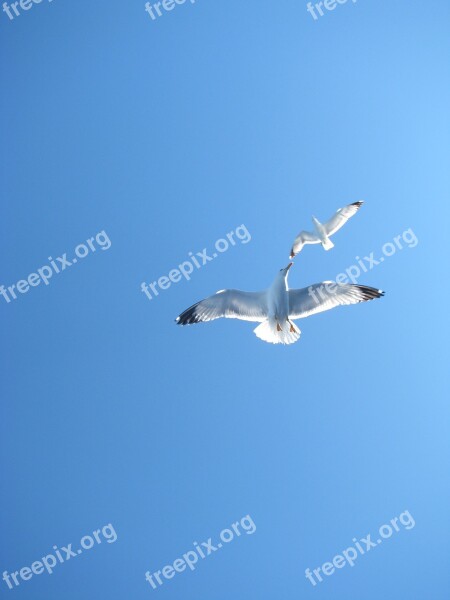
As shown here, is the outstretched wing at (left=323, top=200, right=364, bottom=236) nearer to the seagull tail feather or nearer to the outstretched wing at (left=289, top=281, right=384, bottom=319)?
the seagull tail feather

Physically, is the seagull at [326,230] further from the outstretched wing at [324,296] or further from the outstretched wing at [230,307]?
the outstretched wing at [230,307]

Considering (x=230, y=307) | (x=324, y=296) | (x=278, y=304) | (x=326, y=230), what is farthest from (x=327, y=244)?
(x=230, y=307)

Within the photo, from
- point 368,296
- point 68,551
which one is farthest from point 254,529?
point 368,296

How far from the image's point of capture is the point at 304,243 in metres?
9.16

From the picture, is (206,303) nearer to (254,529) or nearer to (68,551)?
(254,529)

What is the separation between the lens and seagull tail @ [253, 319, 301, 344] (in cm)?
873

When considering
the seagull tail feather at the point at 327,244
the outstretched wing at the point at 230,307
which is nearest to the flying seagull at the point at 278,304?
the outstretched wing at the point at 230,307

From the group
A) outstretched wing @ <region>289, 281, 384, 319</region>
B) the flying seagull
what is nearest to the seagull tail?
the flying seagull

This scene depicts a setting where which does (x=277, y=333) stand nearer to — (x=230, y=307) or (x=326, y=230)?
(x=230, y=307)

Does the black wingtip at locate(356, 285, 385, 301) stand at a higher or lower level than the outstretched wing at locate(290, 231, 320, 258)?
lower

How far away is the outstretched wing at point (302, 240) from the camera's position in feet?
29.7

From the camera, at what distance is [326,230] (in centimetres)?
904

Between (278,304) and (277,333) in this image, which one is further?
(277,333)

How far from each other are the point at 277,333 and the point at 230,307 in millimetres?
809
